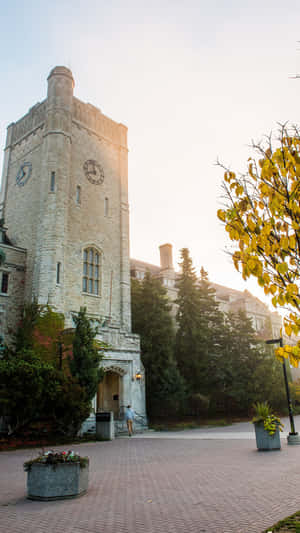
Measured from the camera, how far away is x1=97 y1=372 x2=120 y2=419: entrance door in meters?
26.5

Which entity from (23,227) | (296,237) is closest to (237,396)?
(23,227)

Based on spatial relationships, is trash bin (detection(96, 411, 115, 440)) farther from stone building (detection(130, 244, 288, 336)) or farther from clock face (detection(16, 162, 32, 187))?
stone building (detection(130, 244, 288, 336))

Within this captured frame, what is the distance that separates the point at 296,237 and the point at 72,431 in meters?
17.0

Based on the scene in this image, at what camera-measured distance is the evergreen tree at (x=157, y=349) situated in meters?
26.2

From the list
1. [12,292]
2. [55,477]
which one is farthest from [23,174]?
[55,477]

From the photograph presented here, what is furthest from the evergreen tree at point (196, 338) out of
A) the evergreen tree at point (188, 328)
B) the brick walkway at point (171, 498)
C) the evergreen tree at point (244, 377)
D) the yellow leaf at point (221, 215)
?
the yellow leaf at point (221, 215)

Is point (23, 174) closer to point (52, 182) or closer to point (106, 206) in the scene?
point (52, 182)

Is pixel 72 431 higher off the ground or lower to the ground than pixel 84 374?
lower

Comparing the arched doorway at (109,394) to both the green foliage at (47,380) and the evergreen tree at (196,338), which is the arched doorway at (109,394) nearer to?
the evergreen tree at (196,338)

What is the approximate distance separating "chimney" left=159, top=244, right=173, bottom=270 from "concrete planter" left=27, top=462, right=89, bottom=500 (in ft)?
138

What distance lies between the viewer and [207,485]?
7.53 metres

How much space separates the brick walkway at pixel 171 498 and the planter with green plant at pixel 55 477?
8.4 inches

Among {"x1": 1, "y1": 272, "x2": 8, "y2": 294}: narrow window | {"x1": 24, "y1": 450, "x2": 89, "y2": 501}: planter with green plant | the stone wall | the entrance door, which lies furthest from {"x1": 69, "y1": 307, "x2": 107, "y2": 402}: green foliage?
{"x1": 24, "y1": 450, "x2": 89, "y2": 501}: planter with green plant

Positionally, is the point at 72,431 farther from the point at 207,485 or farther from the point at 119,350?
the point at 207,485
